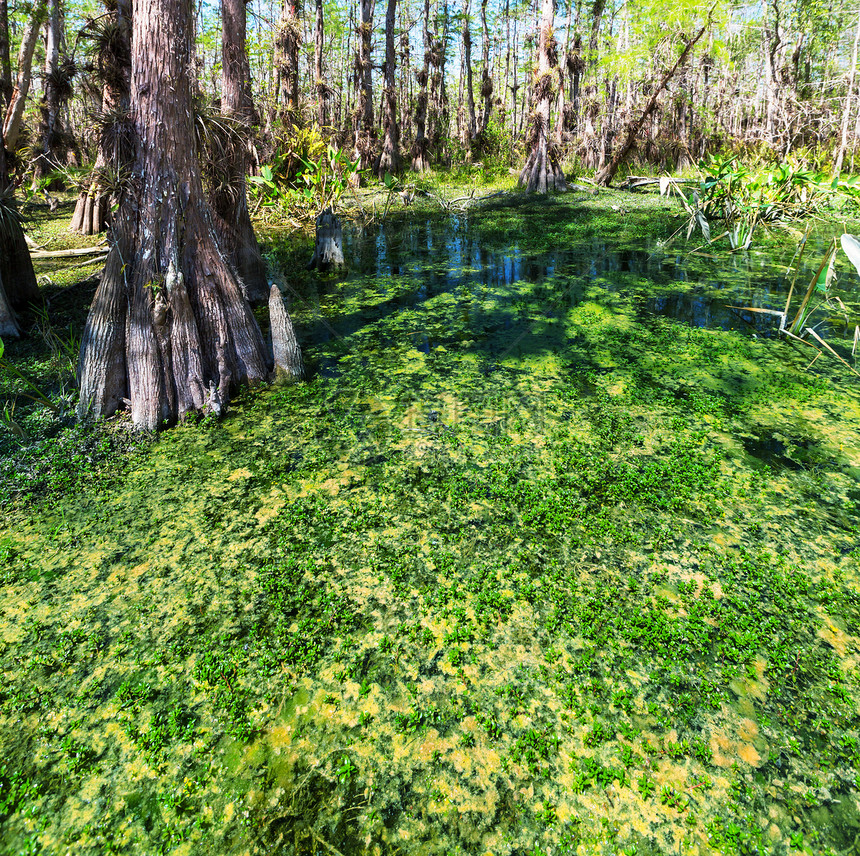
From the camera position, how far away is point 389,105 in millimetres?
14141

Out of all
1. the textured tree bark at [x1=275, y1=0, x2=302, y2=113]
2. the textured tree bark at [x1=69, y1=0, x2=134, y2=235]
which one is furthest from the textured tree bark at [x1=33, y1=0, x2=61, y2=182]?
the textured tree bark at [x1=69, y1=0, x2=134, y2=235]

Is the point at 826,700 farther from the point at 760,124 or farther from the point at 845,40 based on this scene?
the point at 845,40

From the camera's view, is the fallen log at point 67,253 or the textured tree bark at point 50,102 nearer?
the fallen log at point 67,253

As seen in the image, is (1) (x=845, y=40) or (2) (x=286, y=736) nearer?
(2) (x=286, y=736)

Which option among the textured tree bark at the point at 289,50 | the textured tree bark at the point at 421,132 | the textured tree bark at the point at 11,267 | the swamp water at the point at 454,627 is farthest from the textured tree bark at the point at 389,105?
the swamp water at the point at 454,627

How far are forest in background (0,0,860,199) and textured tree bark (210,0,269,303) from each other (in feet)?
5.48

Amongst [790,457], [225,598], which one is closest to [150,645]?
[225,598]

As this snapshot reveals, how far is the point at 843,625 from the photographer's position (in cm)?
201

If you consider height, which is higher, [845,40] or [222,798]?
[845,40]

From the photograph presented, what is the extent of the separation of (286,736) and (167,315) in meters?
2.55

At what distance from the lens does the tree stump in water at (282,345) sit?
3.90m

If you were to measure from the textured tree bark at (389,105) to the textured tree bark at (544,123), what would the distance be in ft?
11.6

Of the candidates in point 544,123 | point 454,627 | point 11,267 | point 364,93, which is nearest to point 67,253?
point 11,267

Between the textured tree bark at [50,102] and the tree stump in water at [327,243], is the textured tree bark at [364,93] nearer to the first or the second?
the textured tree bark at [50,102]
